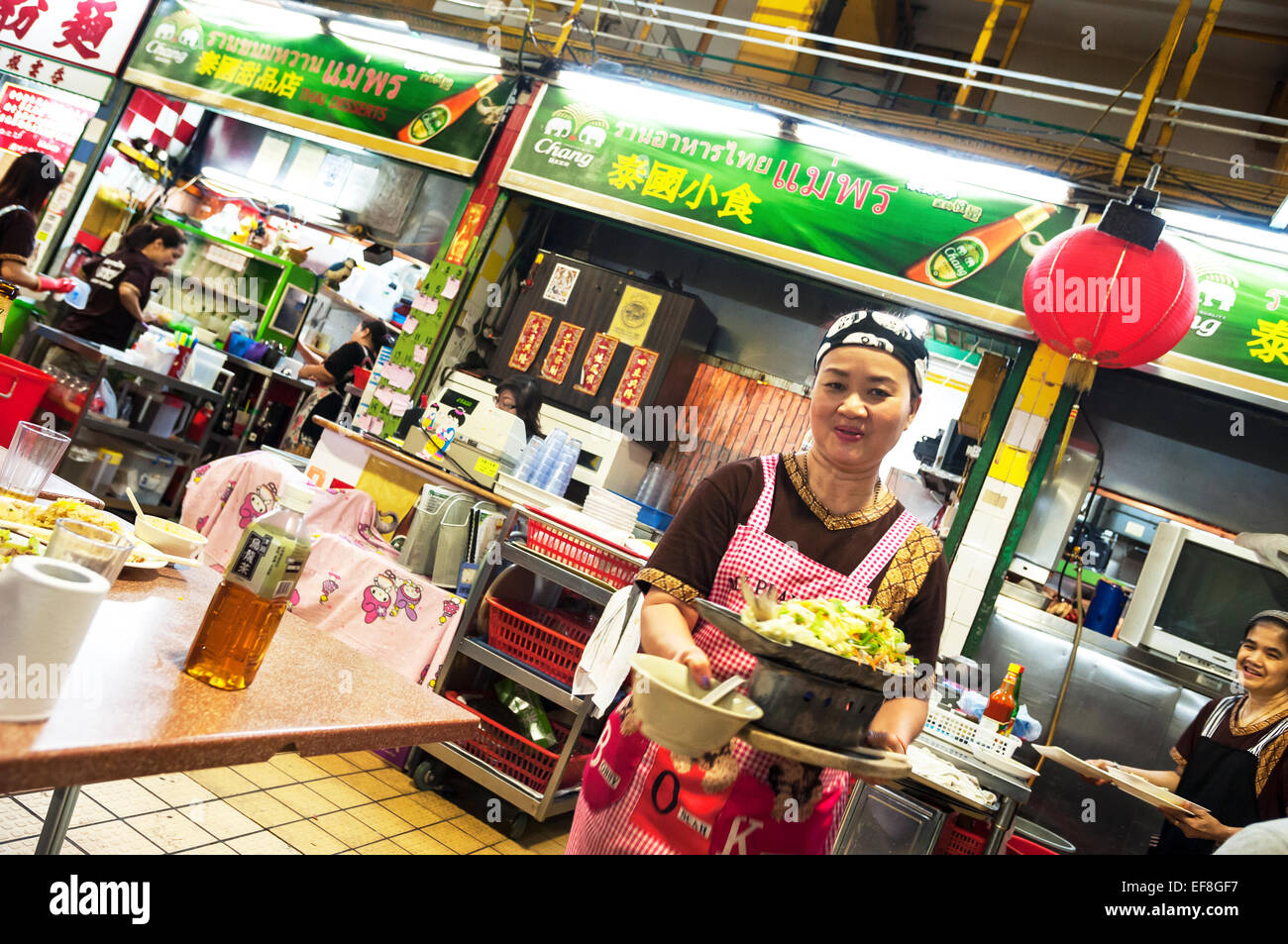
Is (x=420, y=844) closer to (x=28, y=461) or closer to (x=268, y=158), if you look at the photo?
(x=28, y=461)

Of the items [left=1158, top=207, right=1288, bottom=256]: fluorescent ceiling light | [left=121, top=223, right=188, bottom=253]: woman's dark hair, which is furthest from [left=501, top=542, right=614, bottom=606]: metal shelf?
[left=121, top=223, right=188, bottom=253]: woman's dark hair

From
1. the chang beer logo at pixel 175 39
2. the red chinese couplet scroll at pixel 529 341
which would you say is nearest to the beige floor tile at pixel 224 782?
the red chinese couplet scroll at pixel 529 341

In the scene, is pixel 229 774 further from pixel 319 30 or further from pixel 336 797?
pixel 319 30

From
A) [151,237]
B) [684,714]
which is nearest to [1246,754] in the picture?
[684,714]

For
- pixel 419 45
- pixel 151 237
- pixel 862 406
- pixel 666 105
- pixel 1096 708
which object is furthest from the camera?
pixel 151 237

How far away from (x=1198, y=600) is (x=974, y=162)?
270 centimetres

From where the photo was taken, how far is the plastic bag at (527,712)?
12.8 ft

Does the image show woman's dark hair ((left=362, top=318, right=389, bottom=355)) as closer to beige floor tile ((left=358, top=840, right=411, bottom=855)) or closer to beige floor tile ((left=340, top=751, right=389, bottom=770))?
beige floor tile ((left=340, top=751, right=389, bottom=770))

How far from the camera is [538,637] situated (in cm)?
399

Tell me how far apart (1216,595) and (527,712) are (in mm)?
3671

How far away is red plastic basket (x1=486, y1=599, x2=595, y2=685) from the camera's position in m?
3.90

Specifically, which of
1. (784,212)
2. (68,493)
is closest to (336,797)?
(68,493)

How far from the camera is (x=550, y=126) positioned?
5.88 meters

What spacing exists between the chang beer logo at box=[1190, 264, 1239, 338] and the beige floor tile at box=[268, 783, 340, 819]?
476cm
